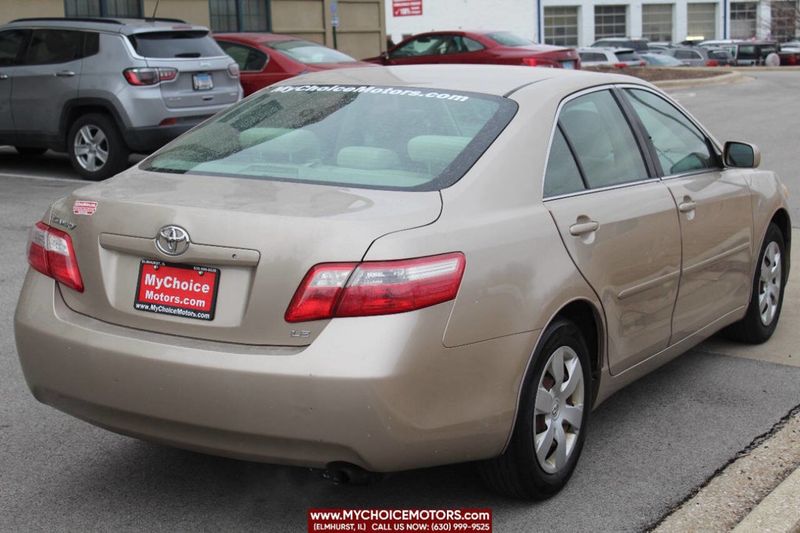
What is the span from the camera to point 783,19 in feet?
227

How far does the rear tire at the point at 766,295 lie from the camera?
244 inches

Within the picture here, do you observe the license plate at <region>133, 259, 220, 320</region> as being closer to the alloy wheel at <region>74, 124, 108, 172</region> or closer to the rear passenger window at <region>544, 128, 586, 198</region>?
the rear passenger window at <region>544, 128, 586, 198</region>

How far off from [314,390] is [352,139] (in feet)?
4.01

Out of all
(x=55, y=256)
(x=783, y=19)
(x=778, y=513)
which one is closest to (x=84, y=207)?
(x=55, y=256)

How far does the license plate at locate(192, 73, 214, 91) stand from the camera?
12.9 meters

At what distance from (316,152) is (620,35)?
70122 mm

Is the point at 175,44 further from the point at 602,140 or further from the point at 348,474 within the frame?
the point at 348,474

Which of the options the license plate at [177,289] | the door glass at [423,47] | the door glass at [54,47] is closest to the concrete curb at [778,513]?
the license plate at [177,289]

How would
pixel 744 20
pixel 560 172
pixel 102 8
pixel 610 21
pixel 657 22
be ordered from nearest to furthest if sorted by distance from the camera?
pixel 560 172, pixel 102 8, pixel 610 21, pixel 657 22, pixel 744 20

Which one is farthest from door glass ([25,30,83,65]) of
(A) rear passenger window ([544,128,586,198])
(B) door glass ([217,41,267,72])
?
(A) rear passenger window ([544,128,586,198])

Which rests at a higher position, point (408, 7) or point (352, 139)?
point (408, 7)

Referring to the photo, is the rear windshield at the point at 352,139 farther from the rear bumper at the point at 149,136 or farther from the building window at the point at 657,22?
the building window at the point at 657,22

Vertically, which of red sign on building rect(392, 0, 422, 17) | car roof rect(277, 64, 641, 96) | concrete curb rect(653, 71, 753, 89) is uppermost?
red sign on building rect(392, 0, 422, 17)

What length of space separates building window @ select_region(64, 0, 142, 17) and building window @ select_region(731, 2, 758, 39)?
61.3 metres
